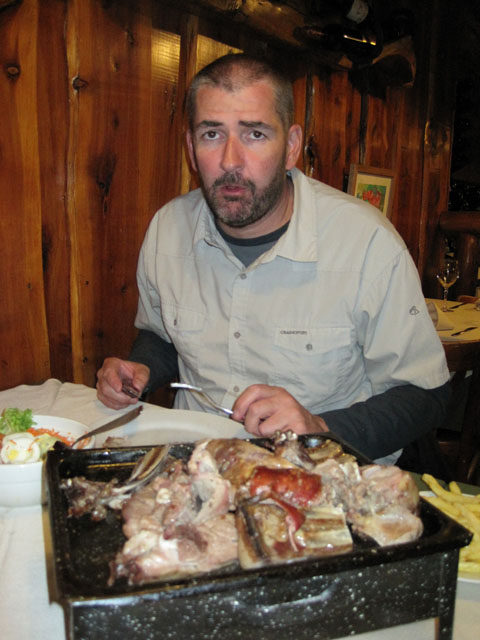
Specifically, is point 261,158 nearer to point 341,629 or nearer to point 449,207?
point 341,629

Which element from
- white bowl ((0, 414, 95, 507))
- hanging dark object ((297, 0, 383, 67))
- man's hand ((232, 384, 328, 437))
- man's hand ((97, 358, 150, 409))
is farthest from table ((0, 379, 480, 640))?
hanging dark object ((297, 0, 383, 67))

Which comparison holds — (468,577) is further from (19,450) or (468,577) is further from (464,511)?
(19,450)

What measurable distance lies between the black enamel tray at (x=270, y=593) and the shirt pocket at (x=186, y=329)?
4.17 ft

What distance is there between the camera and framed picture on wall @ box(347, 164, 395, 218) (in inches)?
166

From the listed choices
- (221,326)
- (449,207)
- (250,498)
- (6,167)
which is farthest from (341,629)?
(449,207)

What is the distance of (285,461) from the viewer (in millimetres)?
870

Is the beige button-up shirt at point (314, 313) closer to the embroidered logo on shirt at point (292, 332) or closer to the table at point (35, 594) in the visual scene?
the embroidered logo on shirt at point (292, 332)

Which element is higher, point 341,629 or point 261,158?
point 261,158

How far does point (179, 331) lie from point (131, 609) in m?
1.53

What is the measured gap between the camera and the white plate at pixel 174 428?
4.76ft

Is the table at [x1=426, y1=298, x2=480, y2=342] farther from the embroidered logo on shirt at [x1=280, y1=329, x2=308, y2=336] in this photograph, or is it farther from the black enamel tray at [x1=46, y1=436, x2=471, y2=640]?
the black enamel tray at [x1=46, y1=436, x2=471, y2=640]

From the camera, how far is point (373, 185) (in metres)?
4.44

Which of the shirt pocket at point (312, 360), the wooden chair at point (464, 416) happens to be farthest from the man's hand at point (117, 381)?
the wooden chair at point (464, 416)

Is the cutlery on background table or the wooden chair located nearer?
the cutlery on background table
